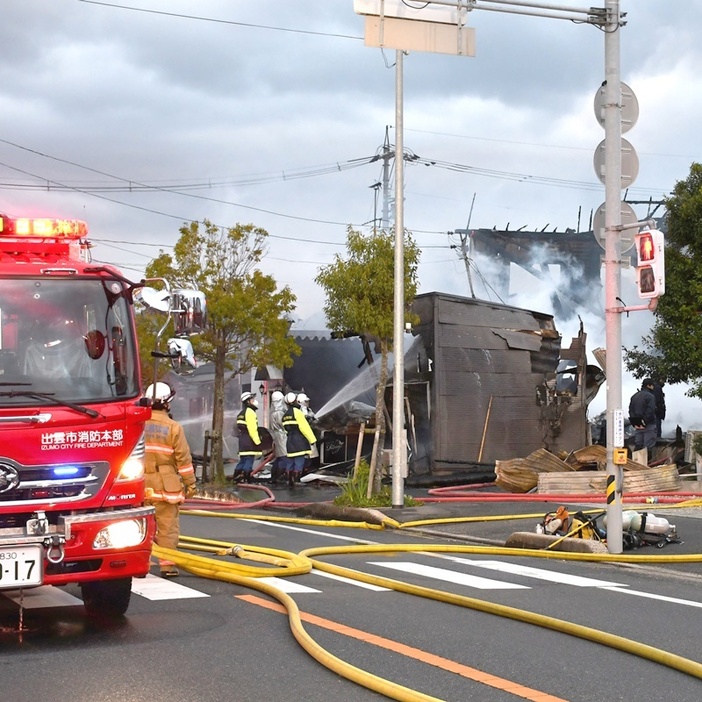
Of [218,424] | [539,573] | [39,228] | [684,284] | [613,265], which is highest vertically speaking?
[684,284]

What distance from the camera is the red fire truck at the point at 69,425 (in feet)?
21.8

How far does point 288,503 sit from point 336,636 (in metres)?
12.7

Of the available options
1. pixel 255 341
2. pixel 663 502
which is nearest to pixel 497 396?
pixel 255 341

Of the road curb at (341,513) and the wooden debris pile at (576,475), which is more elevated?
the wooden debris pile at (576,475)

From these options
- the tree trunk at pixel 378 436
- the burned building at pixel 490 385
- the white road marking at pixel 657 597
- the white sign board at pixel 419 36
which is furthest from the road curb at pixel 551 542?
the burned building at pixel 490 385

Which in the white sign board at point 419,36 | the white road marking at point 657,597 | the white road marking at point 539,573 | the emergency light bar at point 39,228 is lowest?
the white road marking at point 539,573

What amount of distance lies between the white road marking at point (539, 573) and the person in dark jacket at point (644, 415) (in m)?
11.0

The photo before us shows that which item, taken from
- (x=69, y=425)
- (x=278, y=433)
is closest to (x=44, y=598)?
(x=69, y=425)

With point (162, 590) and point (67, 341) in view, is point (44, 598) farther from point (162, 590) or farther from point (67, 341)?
point (67, 341)

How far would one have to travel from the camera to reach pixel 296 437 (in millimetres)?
22297

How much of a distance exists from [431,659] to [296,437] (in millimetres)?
15973

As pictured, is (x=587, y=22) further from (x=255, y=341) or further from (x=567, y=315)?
(x=567, y=315)

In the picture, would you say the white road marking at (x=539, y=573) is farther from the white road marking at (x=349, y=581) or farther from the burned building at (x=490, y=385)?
the burned building at (x=490, y=385)

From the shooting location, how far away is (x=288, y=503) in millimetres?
19609
